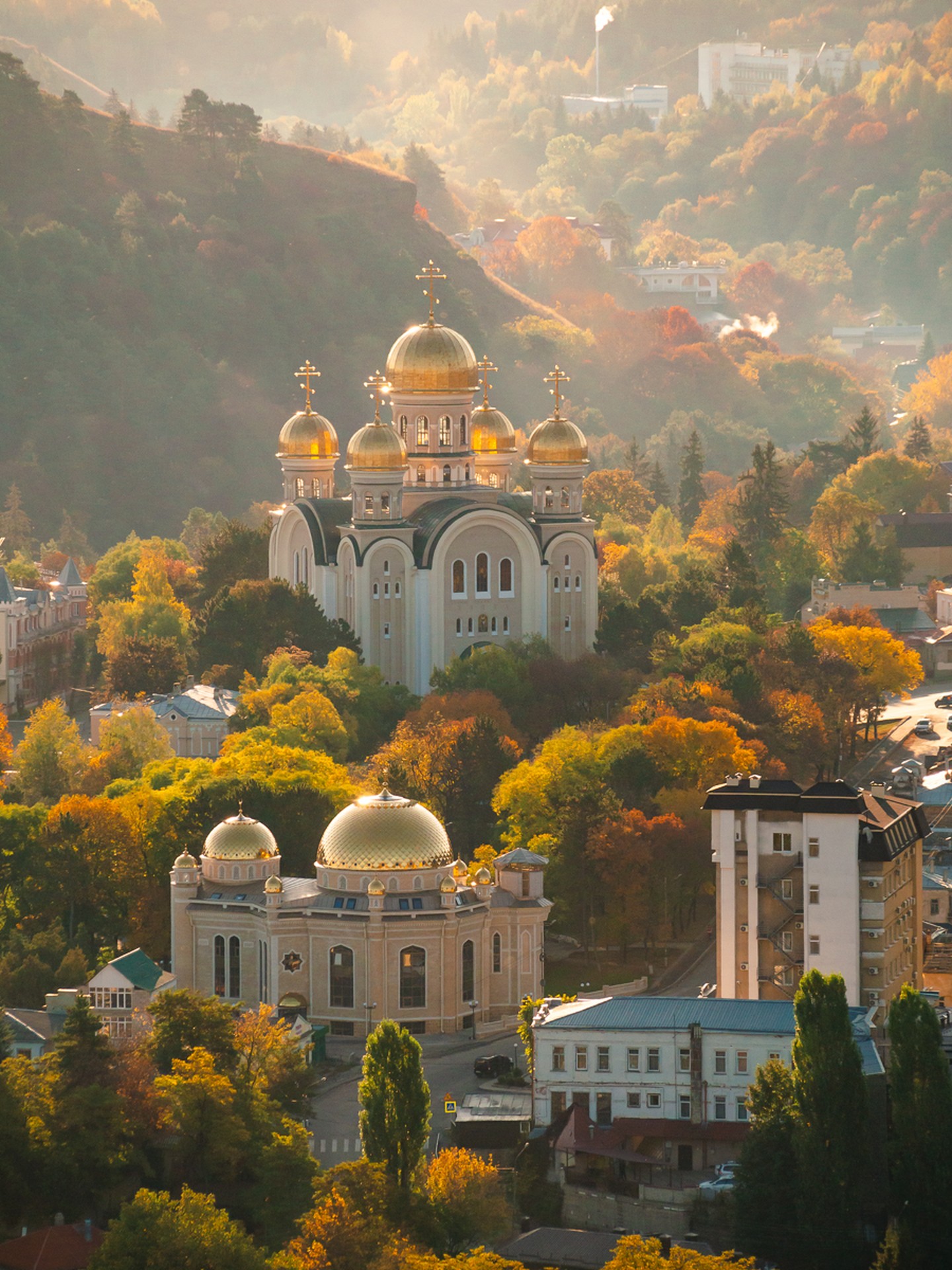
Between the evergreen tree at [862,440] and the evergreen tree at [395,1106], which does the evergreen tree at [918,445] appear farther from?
the evergreen tree at [395,1106]

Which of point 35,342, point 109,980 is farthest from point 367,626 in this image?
point 35,342

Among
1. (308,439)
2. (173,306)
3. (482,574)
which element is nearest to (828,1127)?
(482,574)

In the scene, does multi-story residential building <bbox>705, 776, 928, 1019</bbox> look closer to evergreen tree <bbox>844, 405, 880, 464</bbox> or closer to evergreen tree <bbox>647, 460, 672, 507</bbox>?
evergreen tree <bbox>844, 405, 880, 464</bbox>

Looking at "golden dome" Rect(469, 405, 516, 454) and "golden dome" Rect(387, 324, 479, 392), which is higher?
"golden dome" Rect(387, 324, 479, 392)

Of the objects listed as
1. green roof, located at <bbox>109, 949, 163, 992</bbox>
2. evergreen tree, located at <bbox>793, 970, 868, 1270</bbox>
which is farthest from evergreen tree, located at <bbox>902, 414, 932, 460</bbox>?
evergreen tree, located at <bbox>793, 970, 868, 1270</bbox>

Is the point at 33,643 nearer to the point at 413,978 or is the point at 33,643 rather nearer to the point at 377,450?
the point at 377,450

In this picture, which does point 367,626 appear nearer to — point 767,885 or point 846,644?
point 846,644

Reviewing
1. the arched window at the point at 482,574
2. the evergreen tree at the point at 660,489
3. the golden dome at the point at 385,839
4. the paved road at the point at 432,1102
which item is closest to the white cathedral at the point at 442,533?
the arched window at the point at 482,574
